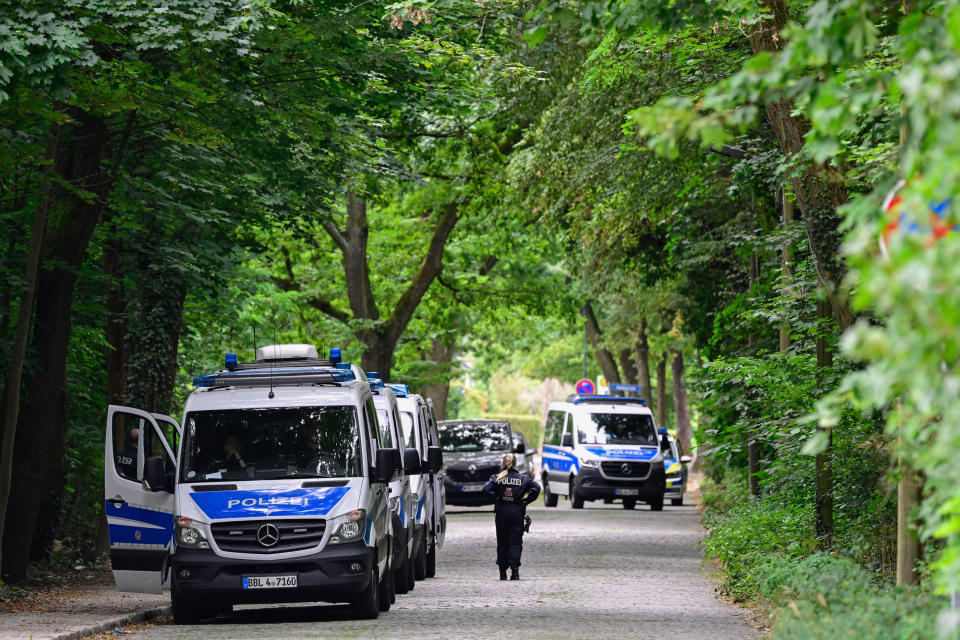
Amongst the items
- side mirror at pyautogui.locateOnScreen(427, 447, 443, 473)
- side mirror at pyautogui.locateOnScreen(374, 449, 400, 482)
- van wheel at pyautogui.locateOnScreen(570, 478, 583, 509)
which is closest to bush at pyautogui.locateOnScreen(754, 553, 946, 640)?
side mirror at pyautogui.locateOnScreen(374, 449, 400, 482)

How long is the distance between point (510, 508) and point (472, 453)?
16.0 metres

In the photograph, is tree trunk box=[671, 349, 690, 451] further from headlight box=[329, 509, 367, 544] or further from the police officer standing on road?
headlight box=[329, 509, 367, 544]

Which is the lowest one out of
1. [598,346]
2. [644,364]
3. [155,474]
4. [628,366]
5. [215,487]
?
[215,487]

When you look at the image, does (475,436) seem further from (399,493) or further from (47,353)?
(47,353)

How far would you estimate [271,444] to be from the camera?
1391 cm

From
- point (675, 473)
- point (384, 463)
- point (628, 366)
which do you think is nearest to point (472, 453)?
point (675, 473)

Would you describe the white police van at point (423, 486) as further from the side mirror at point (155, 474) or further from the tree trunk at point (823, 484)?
the tree trunk at point (823, 484)

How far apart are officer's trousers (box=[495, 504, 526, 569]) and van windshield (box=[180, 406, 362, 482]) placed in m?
4.32

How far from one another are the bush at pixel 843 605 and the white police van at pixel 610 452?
76.5 feet

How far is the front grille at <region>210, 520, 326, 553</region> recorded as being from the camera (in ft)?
43.5

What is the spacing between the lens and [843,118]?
5.57m

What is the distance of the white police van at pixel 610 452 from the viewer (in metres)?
35.4

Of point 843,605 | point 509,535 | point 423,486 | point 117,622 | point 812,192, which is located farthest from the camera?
point 423,486

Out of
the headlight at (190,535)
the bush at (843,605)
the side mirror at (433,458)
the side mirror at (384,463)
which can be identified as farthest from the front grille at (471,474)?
the bush at (843,605)
